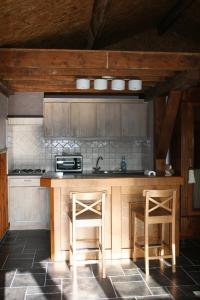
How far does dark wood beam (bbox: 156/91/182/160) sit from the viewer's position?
506 cm

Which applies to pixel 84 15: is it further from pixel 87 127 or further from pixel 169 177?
pixel 87 127

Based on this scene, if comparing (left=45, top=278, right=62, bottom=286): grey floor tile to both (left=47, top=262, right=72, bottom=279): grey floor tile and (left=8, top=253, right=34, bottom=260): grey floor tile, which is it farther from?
(left=8, top=253, right=34, bottom=260): grey floor tile

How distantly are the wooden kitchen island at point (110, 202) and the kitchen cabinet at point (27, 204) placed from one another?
1.53 m

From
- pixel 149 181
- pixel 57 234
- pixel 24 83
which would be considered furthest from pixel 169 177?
pixel 24 83

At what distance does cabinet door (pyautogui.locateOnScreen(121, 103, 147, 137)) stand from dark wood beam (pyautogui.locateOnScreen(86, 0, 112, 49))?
1.94 m

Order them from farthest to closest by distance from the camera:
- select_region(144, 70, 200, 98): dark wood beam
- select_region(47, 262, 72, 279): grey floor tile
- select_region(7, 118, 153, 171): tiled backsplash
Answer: select_region(7, 118, 153, 171): tiled backsplash < select_region(144, 70, 200, 98): dark wood beam < select_region(47, 262, 72, 279): grey floor tile

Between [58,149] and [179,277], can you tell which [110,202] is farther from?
[58,149]

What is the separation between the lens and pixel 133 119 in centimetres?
668

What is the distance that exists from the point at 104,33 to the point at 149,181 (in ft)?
8.06

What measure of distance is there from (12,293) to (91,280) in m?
0.89

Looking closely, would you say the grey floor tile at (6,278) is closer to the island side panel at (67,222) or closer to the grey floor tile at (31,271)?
the grey floor tile at (31,271)

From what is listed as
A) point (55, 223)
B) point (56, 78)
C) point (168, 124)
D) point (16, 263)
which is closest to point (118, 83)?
point (56, 78)

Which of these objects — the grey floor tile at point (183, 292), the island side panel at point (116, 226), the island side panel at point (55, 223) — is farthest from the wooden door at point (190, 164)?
the island side panel at point (55, 223)

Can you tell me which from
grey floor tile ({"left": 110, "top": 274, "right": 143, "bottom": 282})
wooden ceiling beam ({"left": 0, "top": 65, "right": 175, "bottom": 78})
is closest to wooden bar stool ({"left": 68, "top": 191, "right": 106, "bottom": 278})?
grey floor tile ({"left": 110, "top": 274, "right": 143, "bottom": 282})
